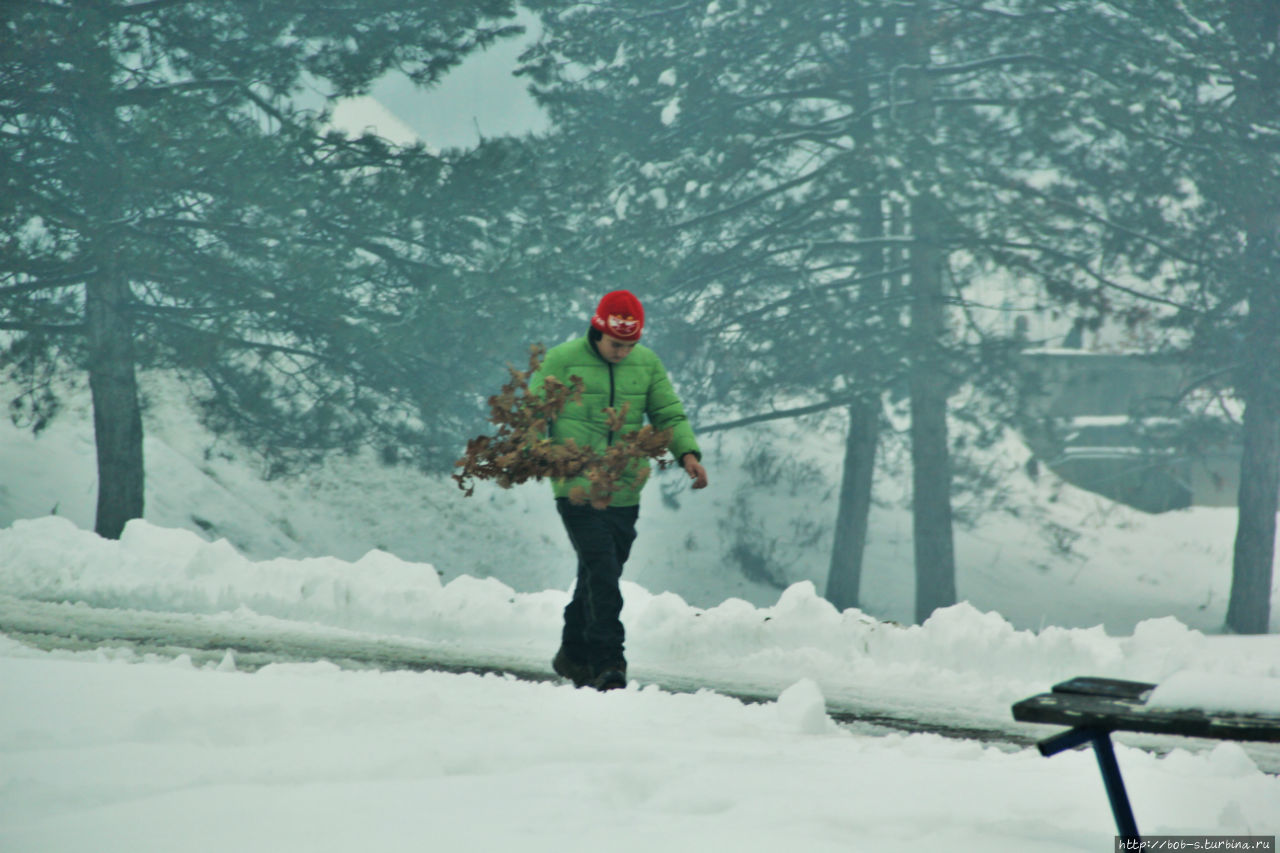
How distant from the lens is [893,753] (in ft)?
13.9

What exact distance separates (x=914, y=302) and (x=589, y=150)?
5000 millimetres

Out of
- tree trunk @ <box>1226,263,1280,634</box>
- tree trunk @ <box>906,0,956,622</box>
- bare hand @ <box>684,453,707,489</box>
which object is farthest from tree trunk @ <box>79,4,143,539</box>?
tree trunk @ <box>1226,263,1280,634</box>

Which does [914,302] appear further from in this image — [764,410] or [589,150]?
[589,150]

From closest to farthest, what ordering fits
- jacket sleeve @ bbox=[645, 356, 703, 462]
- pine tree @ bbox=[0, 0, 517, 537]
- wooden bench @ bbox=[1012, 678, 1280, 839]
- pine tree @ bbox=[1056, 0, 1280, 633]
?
wooden bench @ bbox=[1012, 678, 1280, 839]
jacket sleeve @ bbox=[645, 356, 703, 462]
pine tree @ bbox=[0, 0, 517, 537]
pine tree @ bbox=[1056, 0, 1280, 633]

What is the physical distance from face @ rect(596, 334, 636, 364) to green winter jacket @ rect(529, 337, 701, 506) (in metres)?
0.08

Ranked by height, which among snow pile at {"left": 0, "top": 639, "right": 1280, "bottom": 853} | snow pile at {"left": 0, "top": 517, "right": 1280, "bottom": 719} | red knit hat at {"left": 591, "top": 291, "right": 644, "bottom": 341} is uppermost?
red knit hat at {"left": 591, "top": 291, "right": 644, "bottom": 341}

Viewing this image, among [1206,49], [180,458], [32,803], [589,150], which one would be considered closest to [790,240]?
[589,150]

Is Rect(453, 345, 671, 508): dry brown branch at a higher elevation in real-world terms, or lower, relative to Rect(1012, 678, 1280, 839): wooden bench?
higher

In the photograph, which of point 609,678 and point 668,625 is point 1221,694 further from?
point 668,625

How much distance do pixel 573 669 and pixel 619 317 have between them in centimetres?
179

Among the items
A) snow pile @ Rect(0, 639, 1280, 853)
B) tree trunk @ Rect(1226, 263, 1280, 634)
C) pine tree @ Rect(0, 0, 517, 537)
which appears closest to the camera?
snow pile @ Rect(0, 639, 1280, 853)

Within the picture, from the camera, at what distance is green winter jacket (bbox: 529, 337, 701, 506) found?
5.82 metres

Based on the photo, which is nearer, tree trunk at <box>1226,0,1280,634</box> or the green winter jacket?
the green winter jacket

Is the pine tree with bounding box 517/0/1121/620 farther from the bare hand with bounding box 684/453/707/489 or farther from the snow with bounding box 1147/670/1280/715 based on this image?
the snow with bounding box 1147/670/1280/715
